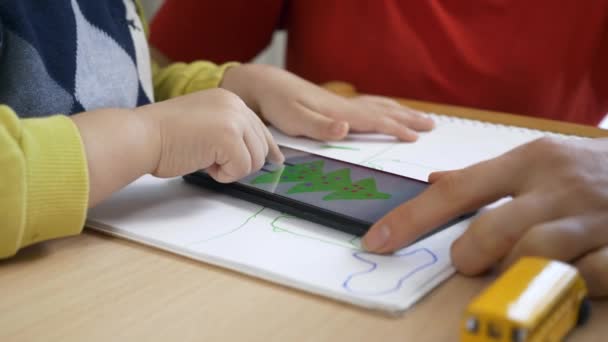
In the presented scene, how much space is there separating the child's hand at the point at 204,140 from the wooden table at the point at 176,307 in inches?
3.7

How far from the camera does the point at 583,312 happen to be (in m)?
0.35

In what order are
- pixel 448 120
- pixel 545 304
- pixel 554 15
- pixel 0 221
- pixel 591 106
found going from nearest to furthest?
pixel 545 304 → pixel 0 221 → pixel 448 120 → pixel 554 15 → pixel 591 106

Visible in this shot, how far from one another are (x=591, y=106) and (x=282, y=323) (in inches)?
32.7

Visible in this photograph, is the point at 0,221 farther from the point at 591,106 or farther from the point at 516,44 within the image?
the point at 591,106

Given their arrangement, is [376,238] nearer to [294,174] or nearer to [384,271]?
[384,271]

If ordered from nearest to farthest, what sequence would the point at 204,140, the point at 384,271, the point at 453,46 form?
the point at 384,271 < the point at 204,140 < the point at 453,46

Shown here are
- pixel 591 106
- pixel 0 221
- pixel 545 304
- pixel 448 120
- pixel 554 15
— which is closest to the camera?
pixel 545 304

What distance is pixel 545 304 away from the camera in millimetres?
309

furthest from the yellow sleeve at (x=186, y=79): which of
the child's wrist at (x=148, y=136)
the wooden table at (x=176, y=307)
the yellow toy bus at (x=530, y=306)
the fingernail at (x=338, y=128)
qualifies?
the yellow toy bus at (x=530, y=306)

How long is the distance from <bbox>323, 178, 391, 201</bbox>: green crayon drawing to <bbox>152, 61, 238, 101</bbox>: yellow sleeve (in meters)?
0.33

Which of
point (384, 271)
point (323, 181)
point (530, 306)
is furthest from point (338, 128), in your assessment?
point (530, 306)

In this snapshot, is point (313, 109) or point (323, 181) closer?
point (323, 181)

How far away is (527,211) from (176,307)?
8.1 inches

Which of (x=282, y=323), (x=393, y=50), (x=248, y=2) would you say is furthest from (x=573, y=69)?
(x=282, y=323)
